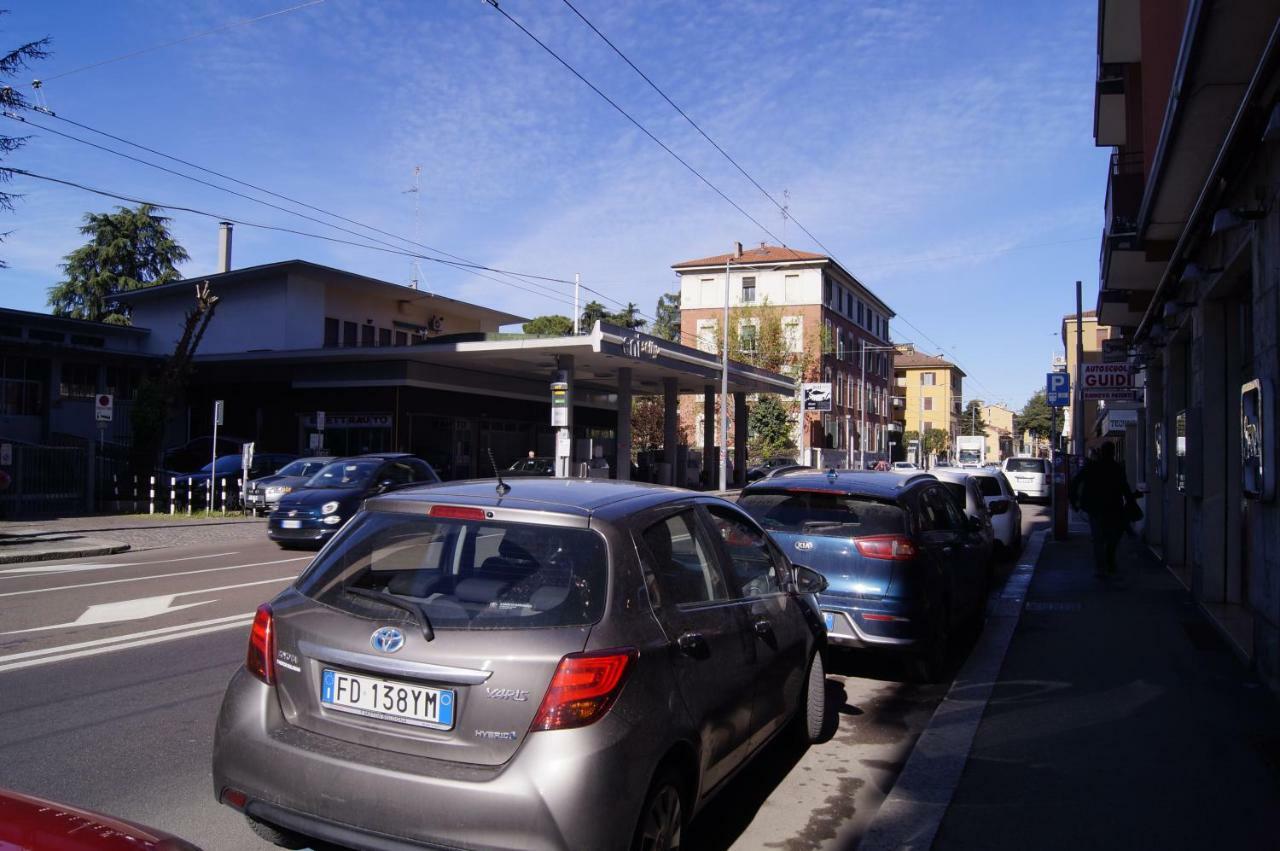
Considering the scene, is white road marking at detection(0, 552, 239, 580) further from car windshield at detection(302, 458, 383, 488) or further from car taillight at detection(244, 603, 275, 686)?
car taillight at detection(244, 603, 275, 686)

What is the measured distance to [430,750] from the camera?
327 centimetres

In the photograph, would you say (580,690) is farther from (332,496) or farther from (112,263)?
(112,263)

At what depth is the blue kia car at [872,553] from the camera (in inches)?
273

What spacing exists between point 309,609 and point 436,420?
3410cm

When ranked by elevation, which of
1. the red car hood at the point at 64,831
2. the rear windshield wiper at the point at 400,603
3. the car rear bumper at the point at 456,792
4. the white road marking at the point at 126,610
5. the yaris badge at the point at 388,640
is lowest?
the white road marking at the point at 126,610

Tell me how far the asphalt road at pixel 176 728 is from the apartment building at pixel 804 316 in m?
49.0

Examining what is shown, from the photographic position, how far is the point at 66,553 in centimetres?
1529

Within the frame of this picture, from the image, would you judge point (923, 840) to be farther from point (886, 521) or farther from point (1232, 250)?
point (1232, 250)

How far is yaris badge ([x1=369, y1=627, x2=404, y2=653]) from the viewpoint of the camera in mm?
3400

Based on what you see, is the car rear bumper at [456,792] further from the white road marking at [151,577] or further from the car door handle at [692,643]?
the white road marking at [151,577]

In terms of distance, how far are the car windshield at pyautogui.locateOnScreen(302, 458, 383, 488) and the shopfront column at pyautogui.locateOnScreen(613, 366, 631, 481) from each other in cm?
1872

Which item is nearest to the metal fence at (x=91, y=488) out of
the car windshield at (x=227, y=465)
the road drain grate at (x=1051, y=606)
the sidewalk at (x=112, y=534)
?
the car windshield at (x=227, y=465)

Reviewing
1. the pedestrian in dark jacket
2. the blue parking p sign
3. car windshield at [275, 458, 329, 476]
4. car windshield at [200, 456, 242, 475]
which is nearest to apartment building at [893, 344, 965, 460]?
the blue parking p sign

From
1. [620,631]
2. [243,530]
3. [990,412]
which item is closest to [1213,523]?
[620,631]
